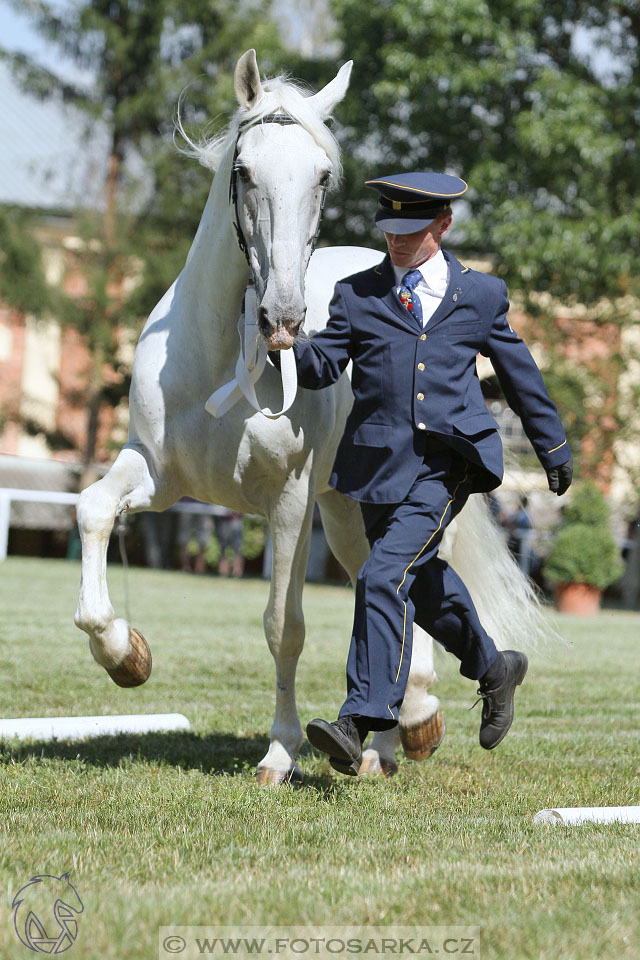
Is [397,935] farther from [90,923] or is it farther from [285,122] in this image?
[285,122]

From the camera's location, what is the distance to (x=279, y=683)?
4848mm

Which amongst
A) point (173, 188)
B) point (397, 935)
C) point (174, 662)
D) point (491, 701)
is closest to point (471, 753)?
point (491, 701)

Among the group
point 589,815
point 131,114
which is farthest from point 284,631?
point 131,114

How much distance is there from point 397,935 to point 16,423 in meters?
23.5

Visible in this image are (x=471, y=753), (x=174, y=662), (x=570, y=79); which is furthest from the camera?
(x=570, y=79)

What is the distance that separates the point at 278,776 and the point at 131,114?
22.2 metres

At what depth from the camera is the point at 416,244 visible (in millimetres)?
4309

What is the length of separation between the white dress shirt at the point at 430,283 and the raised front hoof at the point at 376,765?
200 centimetres

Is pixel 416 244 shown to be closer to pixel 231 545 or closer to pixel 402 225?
pixel 402 225

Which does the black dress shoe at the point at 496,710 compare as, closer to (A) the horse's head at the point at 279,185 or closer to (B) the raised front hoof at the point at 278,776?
(B) the raised front hoof at the point at 278,776

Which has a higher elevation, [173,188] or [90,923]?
[173,188]

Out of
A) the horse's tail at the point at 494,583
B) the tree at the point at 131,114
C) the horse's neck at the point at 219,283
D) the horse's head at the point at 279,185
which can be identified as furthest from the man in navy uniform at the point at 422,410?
the tree at the point at 131,114

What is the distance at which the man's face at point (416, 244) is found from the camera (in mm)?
4301

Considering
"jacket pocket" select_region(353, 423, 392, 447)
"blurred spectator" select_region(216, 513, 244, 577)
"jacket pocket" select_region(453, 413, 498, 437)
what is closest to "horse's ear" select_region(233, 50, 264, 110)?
"jacket pocket" select_region(353, 423, 392, 447)
